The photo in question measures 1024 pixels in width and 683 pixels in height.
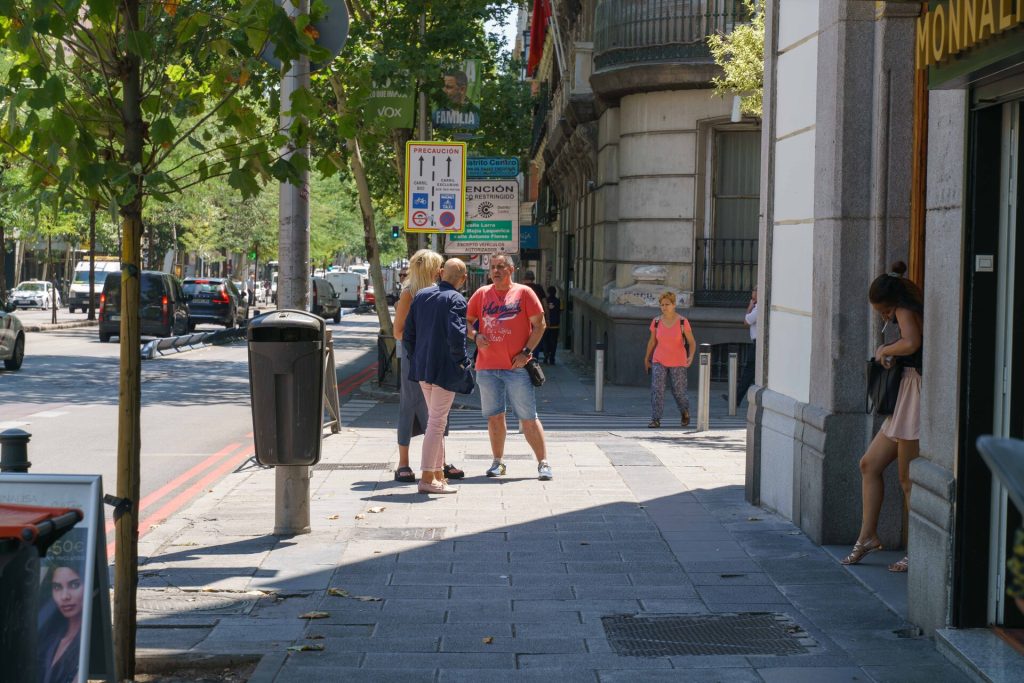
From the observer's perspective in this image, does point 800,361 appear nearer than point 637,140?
Yes

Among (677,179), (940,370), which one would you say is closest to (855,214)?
(940,370)

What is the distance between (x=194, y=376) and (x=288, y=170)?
2035 cm

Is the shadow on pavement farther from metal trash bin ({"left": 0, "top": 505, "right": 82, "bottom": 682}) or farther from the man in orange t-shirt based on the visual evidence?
metal trash bin ({"left": 0, "top": 505, "right": 82, "bottom": 682})

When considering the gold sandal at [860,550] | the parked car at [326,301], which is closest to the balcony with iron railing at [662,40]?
the gold sandal at [860,550]

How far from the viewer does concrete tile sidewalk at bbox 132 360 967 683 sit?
5.80 metres

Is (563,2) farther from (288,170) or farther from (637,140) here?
(288,170)

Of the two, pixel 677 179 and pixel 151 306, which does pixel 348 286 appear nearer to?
pixel 151 306

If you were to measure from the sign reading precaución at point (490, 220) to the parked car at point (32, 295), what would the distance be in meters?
→ 44.8

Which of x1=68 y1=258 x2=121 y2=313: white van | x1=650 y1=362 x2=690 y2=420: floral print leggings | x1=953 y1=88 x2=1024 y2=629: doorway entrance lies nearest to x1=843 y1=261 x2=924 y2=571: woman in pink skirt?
x1=953 y1=88 x2=1024 y2=629: doorway entrance

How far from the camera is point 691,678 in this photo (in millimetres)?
5586

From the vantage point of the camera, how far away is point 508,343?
1102 centimetres

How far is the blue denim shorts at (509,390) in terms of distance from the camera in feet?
36.3

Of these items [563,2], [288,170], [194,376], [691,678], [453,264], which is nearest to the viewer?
[691,678]

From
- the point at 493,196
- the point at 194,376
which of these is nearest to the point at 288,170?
the point at 493,196
